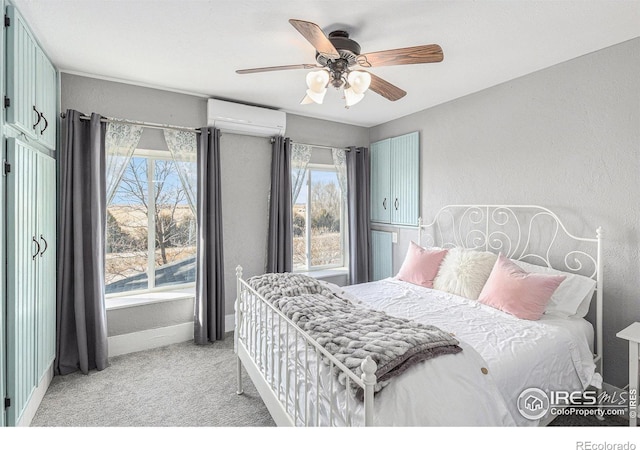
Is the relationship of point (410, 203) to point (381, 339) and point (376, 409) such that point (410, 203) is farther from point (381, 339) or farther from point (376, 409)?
point (376, 409)

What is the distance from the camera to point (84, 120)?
2775mm

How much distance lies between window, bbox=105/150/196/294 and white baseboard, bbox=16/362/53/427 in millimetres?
850

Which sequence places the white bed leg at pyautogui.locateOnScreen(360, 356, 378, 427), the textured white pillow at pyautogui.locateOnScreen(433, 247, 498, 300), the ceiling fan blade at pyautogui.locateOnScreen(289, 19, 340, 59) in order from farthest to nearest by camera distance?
the textured white pillow at pyautogui.locateOnScreen(433, 247, 498, 300) → the ceiling fan blade at pyautogui.locateOnScreen(289, 19, 340, 59) → the white bed leg at pyautogui.locateOnScreen(360, 356, 378, 427)

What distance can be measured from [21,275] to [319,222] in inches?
117

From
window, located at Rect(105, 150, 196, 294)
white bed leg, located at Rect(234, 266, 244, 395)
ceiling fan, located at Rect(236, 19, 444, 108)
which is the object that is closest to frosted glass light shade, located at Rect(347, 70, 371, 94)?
ceiling fan, located at Rect(236, 19, 444, 108)

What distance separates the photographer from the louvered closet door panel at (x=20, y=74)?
1742 millimetres

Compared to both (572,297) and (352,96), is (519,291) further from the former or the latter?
(352,96)

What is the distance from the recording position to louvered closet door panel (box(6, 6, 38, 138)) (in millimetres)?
1742

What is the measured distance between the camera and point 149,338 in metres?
3.15

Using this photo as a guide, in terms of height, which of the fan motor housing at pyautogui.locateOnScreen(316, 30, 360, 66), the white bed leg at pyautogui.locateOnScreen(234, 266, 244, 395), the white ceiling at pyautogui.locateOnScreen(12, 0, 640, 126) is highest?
the white ceiling at pyautogui.locateOnScreen(12, 0, 640, 126)

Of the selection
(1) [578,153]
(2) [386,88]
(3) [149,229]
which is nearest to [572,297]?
(1) [578,153]

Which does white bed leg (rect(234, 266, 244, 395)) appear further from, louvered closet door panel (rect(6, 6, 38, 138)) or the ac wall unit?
the ac wall unit

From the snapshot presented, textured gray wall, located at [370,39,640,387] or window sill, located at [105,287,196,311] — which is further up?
textured gray wall, located at [370,39,640,387]
